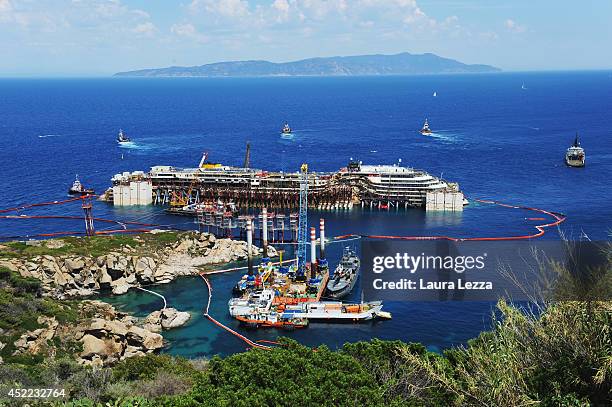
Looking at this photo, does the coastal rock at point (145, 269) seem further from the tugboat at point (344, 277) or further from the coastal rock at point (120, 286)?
the tugboat at point (344, 277)

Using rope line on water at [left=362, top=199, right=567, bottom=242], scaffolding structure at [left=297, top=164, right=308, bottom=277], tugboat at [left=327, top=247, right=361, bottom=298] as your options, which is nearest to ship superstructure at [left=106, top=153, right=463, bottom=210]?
scaffolding structure at [left=297, top=164, right=308, bottom=277]

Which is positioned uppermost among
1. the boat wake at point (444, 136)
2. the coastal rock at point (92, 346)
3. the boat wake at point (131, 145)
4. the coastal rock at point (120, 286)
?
the boat wake at point (444, 136)

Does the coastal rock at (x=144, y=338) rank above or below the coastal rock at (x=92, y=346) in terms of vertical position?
below

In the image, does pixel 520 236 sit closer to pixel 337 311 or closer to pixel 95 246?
pixel 337 311

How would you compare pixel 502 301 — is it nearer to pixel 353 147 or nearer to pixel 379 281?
pixel 379 281

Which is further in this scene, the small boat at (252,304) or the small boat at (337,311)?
the small boat at (252,304)

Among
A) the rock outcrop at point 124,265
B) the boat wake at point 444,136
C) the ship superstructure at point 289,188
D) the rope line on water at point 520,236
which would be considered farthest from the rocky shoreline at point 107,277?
the boat wake at point 444,136
